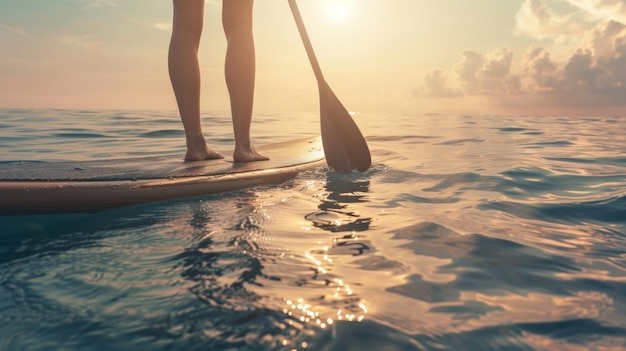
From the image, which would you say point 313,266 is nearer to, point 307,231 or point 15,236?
point 307,231

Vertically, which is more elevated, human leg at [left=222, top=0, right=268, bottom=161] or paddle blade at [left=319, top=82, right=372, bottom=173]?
human leg at [left=222, top=0, right=268, bottom=161]

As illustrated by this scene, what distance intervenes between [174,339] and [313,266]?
0.50m

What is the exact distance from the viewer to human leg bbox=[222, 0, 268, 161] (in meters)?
2.93

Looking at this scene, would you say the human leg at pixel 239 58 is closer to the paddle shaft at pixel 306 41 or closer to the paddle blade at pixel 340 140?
the paddle shaft at pixel 306 41

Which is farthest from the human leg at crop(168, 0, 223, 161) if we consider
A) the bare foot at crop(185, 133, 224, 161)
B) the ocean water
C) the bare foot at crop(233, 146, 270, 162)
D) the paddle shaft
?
the ocean water

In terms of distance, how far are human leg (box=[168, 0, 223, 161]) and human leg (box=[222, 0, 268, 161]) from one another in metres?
0.17

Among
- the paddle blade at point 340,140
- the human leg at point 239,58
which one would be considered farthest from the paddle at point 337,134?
the human leg at point 239,58

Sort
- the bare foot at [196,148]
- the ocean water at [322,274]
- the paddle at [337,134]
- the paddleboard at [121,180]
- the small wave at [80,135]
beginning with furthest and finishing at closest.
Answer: the small wave at [80,135] → the paddle at [337,134] → the bare foot at [196,148] → the paddleboard at [121,180] → the ocean water at [322,274]

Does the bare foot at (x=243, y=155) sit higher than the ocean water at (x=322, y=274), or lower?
higher

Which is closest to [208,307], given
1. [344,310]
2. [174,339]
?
[174,339]

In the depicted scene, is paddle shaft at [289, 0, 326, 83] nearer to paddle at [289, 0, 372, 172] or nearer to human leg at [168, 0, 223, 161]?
paddle at [289, 0, 372, 172]

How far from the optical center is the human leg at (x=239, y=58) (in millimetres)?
2930

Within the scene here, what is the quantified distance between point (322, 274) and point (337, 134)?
1.90 m

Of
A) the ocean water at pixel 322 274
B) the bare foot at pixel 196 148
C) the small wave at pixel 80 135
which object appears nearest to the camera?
the ocean water at pixel 322 274
